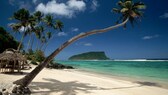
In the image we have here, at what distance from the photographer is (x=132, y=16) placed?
17.8 m

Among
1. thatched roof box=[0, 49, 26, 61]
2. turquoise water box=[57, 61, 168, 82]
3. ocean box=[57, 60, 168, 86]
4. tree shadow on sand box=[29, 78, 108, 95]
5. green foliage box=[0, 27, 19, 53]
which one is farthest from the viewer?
green foliage box=[0, 27, 19, 53]

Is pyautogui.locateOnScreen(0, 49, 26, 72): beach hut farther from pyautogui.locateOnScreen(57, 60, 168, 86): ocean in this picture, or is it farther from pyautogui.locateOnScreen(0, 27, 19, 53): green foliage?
pyautogui.locateOnScreen(0, 27, 19, 53): green foliage

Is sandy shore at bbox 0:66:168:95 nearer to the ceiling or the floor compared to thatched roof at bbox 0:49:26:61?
nearer to the floor

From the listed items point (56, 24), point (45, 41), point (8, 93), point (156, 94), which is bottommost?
point (156, 94)

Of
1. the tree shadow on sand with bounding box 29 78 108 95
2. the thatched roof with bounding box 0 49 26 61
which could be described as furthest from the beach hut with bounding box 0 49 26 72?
the tree shadow on sand with bounding box 29 78 108 95

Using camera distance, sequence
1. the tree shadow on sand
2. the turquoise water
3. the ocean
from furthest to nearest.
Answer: the turquoise water < the ocean < the tree shadow on sand

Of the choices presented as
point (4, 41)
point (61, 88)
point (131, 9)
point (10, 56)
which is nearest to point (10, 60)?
point (10, 56)

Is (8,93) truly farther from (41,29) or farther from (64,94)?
(41,29)

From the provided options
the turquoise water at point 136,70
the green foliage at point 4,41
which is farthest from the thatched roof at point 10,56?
the green foliage at point 4,41

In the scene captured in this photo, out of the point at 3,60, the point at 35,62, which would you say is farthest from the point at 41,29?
the point at 3,60

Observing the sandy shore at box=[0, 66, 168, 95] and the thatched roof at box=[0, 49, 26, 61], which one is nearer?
the sandy shore at box=[0, 66, 168, 95]

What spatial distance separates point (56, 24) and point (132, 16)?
1515 inches

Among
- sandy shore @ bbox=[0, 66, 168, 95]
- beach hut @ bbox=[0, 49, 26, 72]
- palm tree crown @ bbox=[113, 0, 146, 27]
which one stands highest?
palm tree crown @ bbox=[113, 0, 146, 27]

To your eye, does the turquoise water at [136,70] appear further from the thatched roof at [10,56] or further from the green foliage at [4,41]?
the green foliage at [4,41]
